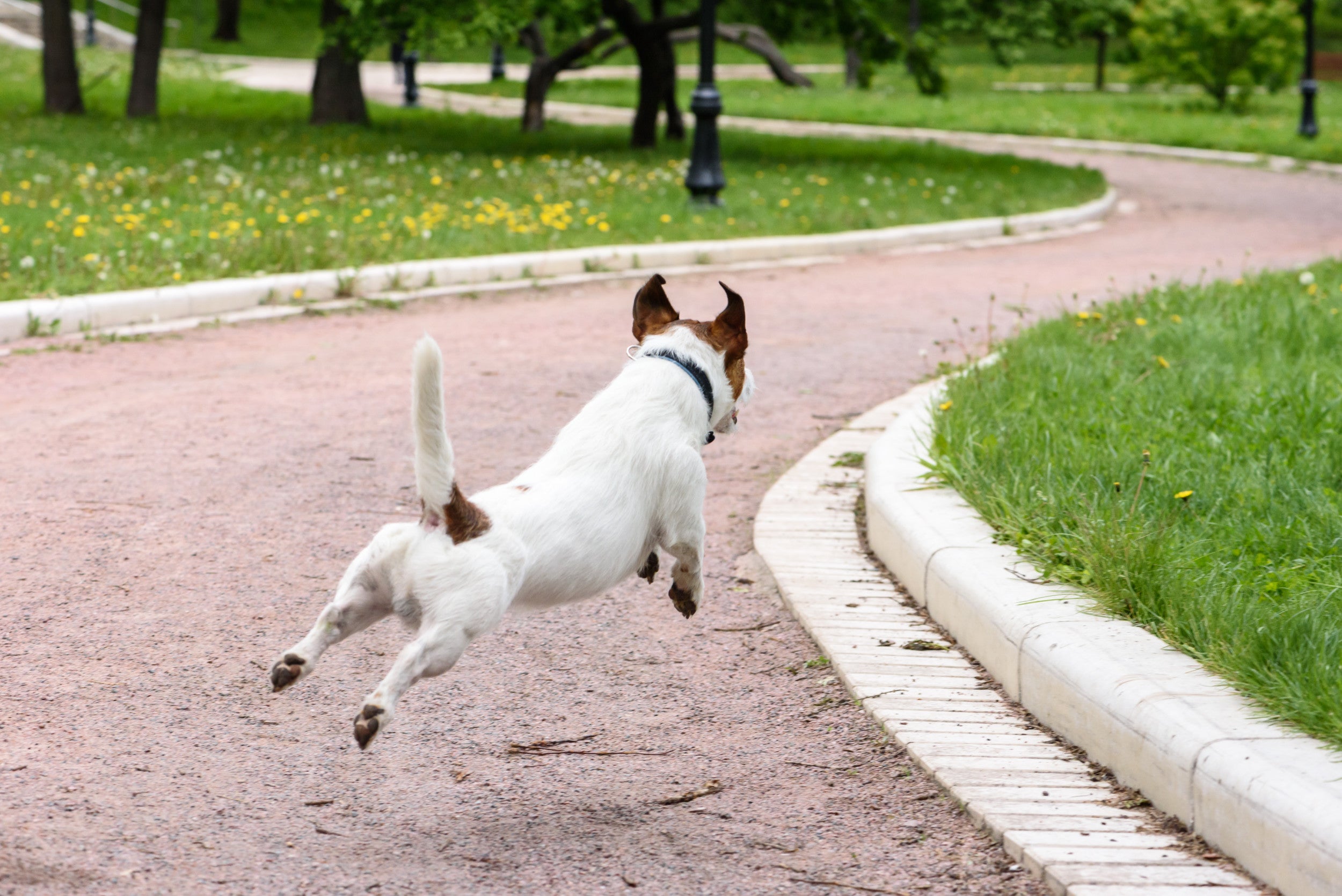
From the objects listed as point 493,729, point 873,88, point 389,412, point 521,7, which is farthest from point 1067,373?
point 873,88

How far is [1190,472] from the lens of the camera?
5.60 m

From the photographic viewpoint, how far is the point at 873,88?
42625 millimetres

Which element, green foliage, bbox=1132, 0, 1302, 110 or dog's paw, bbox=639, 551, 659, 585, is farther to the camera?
green foliage, bbox=1132, 0, 1302, 110

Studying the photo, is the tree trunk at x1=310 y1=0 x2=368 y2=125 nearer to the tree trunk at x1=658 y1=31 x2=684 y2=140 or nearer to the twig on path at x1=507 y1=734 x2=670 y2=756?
the tree trunk at x1=658 y1=31 x2=684 y2=140

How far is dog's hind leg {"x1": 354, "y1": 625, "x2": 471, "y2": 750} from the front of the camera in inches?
124

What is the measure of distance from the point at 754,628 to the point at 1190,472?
1780 mm

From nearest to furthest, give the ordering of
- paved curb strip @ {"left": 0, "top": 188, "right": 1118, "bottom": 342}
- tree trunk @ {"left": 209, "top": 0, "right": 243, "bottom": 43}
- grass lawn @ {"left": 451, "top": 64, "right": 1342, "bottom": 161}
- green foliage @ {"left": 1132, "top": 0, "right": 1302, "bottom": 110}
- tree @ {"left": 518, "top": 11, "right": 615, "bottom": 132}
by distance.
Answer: paved curb strip @ {"left": 0, "top": 188, "right": 1118, "bottom": 342} < tree @ {"left": 518, "top": 11, "right": 615, "bottom": 132} < grass lawn @ {"left": 451, "top": 64, "right": 1342, "bottom": 161} < green foliage @ {"left": 1132, "top": 0, "right": 1302, "bottom": 110} < tree trunk @ {"left": 209, "top": 0, "right": 243, "bottom": 43}

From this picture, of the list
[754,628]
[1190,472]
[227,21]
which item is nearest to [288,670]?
[754,628]

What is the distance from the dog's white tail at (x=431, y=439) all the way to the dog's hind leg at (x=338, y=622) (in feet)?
0.90

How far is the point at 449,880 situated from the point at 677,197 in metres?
13.9

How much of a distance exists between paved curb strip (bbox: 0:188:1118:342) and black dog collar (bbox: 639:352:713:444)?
6686 millimetres

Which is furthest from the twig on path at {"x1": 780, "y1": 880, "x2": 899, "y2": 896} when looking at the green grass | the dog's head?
the green grass

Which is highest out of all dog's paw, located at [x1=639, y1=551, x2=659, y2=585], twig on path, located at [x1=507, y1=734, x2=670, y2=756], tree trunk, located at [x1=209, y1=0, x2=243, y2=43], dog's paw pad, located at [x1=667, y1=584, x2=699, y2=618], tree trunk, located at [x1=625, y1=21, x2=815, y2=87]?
tree trunk, located at [x1=209, y1=0, x2=243, y2=43]

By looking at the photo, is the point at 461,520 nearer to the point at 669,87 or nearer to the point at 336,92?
the point at 669,87
